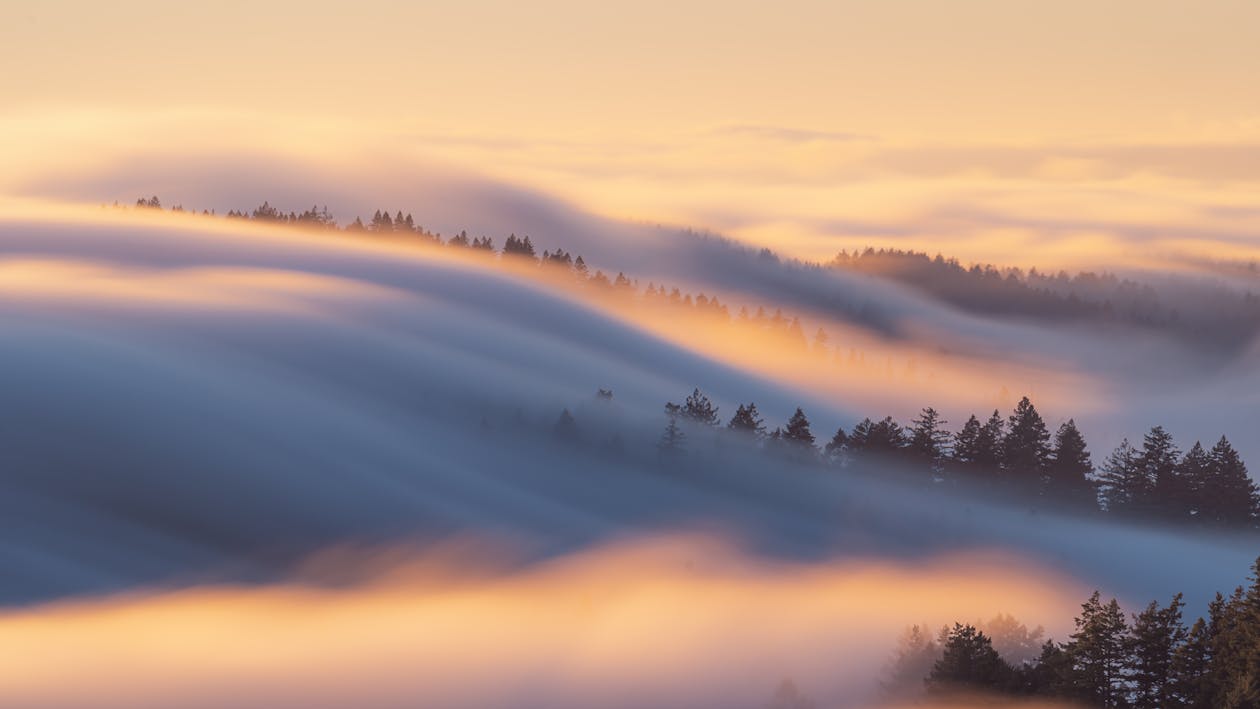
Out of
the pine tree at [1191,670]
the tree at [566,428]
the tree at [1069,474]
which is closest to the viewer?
the pine tree at [1191,670]

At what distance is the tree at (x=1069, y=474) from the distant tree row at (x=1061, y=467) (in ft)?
0.34

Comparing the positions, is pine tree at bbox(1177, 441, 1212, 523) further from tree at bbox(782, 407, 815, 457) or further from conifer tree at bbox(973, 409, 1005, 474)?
tree at bbox(782, 407, 815, 457)

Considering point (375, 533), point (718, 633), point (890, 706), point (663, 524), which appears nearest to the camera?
point (890, 706)

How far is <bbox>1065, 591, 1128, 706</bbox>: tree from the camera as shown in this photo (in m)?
78.4

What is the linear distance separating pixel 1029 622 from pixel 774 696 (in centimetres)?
4071

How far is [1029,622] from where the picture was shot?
134 metres

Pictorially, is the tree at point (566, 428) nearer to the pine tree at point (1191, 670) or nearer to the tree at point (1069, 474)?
the tree at point (1069, 474)

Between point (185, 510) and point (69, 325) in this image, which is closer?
point (185, 510)

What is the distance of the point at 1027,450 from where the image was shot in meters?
170

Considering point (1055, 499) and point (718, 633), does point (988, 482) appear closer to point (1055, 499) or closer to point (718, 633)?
point (1055, 499)

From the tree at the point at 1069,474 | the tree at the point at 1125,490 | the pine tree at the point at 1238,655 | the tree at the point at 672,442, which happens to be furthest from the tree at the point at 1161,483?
the pine tree at the point at 1238,655

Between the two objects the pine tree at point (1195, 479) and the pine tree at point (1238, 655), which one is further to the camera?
the pine tree at point (1195, 479)

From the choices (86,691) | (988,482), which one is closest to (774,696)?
(86,691)

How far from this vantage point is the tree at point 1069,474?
169875mm
